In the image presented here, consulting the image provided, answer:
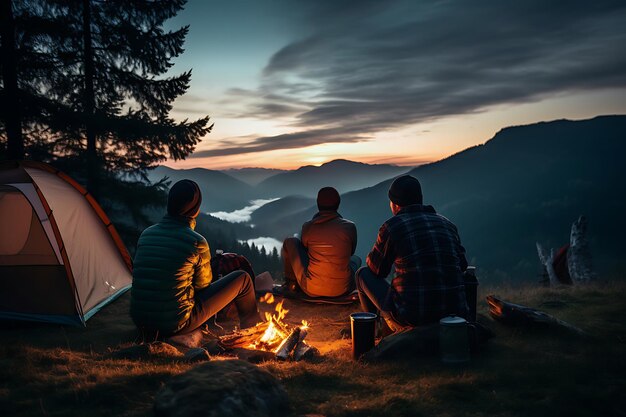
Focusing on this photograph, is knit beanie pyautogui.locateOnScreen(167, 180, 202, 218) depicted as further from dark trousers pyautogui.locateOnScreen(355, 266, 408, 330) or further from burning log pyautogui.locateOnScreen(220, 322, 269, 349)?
dark trousers pyautogui.locateOnScreen(355, 266, 408, 330)

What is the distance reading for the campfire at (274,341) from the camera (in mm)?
5270

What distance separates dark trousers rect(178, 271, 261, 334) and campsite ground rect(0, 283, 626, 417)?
88 cm

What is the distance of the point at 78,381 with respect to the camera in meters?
4.21

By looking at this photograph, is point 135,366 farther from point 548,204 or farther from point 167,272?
point 548,204

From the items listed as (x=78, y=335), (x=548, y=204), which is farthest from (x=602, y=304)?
(x=548, y=204)

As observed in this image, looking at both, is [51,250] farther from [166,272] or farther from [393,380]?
[393,380]

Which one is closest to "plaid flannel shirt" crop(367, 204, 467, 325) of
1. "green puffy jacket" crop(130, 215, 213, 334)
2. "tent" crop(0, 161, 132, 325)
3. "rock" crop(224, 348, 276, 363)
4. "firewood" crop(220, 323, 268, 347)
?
"rock" crop(224, 348, 276, 363)

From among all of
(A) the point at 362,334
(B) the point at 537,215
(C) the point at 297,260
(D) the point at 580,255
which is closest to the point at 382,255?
A: (A) the point at 362,334

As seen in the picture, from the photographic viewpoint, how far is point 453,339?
188 inches

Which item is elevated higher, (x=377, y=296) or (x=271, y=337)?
(x=377, y=296)

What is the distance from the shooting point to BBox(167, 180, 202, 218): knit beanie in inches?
217

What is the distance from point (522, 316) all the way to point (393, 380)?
250 centimetres

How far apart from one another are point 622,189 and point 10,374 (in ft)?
624

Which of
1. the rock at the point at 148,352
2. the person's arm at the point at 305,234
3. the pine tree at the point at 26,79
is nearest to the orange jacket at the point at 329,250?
the person's arm at the point at 305,234
